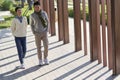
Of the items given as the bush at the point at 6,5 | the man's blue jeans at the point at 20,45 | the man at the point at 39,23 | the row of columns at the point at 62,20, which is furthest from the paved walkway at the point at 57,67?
the bush at the point at 6,5

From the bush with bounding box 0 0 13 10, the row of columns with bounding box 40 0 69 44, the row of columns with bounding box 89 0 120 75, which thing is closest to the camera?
the row of columns with bounding box 89 0 120 75

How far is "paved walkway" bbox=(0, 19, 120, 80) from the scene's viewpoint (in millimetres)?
9164

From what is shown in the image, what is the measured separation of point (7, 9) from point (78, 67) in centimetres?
2577

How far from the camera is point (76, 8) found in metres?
12.0

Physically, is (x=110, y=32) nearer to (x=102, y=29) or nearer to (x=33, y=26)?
(x=102, y=29)

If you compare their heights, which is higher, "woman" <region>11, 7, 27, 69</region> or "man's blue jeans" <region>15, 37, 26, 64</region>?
"woman" <region>11, 7, 27, 69</region>

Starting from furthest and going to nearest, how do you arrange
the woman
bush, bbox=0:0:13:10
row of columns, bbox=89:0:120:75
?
bush, bbox=0:0:13:10
the woman
row of columns, bbox=89:0:120:75

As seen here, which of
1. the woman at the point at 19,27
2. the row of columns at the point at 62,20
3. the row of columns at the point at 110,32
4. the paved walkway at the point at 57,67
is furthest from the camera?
the row of columns at the point at 62,20

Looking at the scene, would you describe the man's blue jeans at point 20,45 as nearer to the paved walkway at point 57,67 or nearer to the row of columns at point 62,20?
the paved walkway at point 57,67

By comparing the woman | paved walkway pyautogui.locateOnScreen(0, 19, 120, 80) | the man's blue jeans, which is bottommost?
paved walkway pyautogui.locateOnScreen(0, 19, 120, 80)

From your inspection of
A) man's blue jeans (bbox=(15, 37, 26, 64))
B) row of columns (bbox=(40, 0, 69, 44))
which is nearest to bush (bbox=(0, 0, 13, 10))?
row of columns (bbox=(40, 0, 69, 44))

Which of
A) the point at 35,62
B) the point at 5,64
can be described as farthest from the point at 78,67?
the point at 5,64

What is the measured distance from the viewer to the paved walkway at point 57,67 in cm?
916

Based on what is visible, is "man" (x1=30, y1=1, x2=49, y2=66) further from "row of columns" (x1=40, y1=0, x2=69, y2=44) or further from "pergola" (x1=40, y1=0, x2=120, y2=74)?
"row of columns" (x1=40, y1=0, x2=69, y2=44)
